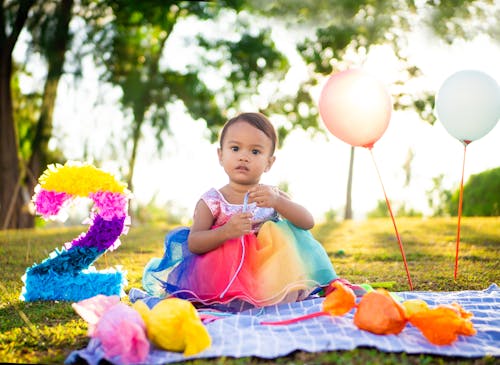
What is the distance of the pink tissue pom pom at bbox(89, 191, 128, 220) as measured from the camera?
304cm

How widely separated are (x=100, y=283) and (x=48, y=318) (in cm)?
54

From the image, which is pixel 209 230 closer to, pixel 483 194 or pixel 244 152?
pixel 244 152

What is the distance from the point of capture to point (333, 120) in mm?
3572

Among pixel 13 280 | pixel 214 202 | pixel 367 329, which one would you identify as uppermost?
pixel 214 202

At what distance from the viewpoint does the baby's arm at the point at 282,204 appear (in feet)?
9.12

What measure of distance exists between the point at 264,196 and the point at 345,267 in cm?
181

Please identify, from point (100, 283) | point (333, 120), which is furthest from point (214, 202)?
point (333, 120)

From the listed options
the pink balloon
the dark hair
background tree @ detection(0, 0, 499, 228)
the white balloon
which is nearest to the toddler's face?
the dark hair

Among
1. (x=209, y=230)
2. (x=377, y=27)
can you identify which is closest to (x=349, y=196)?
(x=377, y=27)

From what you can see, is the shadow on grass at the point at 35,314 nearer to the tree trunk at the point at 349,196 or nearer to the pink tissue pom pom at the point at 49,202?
the pink tissue pom pom at the point at 49,202

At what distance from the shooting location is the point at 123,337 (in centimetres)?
189

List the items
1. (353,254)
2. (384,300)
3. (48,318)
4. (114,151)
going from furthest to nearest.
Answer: (114,151) < (353,254) < (48,318) < (384,300)

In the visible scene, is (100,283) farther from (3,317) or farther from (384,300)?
(384,300)

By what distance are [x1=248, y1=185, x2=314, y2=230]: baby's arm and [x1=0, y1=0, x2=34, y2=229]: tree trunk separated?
716cm
